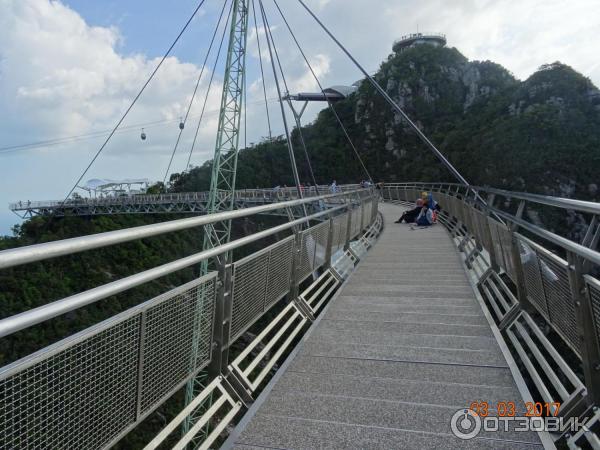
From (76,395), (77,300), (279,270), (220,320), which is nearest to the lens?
(77,300)

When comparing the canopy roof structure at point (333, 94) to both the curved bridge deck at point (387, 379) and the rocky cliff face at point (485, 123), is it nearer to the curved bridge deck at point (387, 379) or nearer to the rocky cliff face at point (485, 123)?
the rocky cliff face at point (485, 123)

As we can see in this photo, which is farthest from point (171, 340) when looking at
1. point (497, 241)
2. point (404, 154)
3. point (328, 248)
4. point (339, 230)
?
point (404, 154)

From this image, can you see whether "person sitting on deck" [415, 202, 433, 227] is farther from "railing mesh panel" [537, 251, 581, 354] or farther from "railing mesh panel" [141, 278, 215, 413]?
"railing mesh panel" [141, 278, 215, 413]

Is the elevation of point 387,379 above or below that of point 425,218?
above

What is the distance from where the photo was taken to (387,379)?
3242 millimetres

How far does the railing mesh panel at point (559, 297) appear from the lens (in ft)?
8.98

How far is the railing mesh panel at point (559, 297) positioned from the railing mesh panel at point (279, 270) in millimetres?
1998

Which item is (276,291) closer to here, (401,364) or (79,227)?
(401,364)

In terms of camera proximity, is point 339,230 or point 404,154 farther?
point 404,154

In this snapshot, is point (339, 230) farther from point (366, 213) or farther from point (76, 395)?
point (76, 395)

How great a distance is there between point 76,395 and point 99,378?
0.11 meters

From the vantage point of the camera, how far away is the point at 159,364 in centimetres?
220
